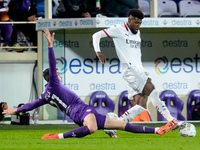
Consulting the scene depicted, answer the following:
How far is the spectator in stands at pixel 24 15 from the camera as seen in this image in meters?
19.1

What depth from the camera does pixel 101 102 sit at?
1775cm

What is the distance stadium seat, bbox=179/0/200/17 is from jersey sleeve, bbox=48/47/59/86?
10415 millimetres

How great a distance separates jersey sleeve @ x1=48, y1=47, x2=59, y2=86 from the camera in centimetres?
899

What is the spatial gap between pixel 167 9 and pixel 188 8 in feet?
2.11

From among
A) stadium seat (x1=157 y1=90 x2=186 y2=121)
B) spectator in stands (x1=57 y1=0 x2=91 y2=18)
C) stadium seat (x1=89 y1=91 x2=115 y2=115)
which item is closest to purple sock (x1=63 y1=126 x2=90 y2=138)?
stadium seat (x1=89 y1=91 x2=115 y2=115)

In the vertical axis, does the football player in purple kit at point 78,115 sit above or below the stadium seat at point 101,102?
above

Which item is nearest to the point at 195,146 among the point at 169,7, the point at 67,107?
the point at 67,107

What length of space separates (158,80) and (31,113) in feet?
13.8

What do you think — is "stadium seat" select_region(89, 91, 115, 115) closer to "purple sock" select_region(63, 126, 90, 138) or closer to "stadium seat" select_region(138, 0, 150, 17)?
"stadium seat" select_region(138, 0, 150, 17)

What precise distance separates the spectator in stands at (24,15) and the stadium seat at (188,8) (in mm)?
4461

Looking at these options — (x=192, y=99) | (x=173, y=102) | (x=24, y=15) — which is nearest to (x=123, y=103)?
(x=173, y=102)

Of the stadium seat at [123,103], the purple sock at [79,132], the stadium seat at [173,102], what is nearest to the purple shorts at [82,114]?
the purple sock at [79,132]

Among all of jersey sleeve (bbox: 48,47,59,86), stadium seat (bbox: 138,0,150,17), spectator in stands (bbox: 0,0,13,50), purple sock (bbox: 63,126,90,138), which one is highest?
stadium seat (bbox: 138,0,150,17)

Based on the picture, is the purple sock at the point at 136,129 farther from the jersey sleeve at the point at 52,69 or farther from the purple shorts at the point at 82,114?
the jersey sleeve at the point at 52,69
